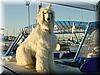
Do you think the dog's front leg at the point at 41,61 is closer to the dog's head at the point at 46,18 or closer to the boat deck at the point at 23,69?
the boat deck at the point at 23,69

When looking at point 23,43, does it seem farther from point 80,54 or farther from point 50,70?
point 80,54

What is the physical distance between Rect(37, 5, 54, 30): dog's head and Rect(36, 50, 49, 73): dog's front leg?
20 cm

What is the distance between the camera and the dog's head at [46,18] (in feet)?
6.15

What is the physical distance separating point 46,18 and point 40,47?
0.24 meters

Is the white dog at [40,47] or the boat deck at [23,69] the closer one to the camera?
the boat deck at [23,69]

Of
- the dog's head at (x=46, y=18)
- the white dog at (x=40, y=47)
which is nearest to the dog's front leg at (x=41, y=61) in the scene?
the white dog at (x=40, y=47)

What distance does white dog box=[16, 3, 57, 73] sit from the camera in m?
1.93

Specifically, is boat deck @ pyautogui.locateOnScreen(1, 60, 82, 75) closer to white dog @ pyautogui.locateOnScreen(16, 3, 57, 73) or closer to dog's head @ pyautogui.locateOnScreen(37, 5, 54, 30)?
white dog @ pyautogui.locateOnScreen(16, 3, 57, 73)

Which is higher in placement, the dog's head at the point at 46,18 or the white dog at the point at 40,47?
the dog's head at the point at 46,18

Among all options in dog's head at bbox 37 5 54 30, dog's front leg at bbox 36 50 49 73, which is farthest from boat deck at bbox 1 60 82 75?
dog's head at bbox 37 5 54 30

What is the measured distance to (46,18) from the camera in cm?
190

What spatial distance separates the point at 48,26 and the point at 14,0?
350 mm

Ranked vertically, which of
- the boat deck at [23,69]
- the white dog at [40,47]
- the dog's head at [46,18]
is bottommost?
the boat deck at [23,69]

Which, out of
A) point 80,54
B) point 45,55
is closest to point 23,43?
point 45,55
